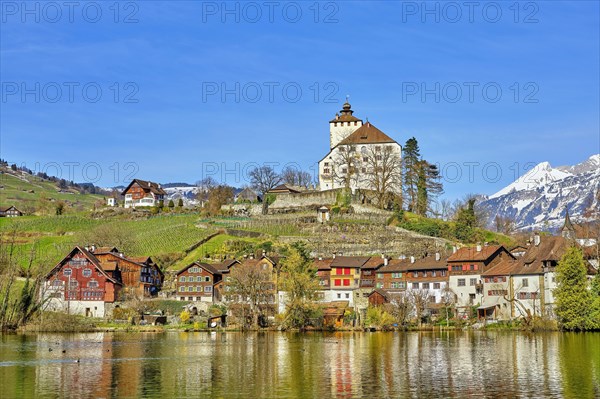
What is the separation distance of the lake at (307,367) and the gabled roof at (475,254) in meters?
18.3

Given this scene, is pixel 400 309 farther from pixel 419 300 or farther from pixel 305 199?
pixel 305 199

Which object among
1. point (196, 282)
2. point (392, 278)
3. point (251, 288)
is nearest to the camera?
point (251, 288)

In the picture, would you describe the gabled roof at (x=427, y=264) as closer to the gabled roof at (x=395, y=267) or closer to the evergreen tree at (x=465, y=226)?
the gabled roof at (x=395, y=267)

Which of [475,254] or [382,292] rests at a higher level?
[475,254]

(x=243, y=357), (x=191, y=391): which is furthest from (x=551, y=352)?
(x=191, y=391)

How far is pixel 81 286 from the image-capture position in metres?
95.5

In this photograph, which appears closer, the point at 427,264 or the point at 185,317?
the point at 185,317

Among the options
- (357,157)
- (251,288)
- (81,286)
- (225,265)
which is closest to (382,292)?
(251,288)

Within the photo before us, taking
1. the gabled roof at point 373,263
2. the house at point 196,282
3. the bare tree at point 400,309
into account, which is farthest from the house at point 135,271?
the bare tree at point 400,309

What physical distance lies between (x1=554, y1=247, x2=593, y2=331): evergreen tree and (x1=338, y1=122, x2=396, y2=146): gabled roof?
5647 cm

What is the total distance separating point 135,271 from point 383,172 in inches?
1647

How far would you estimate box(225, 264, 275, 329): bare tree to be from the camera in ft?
270

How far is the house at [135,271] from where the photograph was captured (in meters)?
97.4

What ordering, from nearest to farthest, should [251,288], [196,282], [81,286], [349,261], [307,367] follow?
[307,367] → [251,288] → [81,286] → [196,282] → [349,261]
